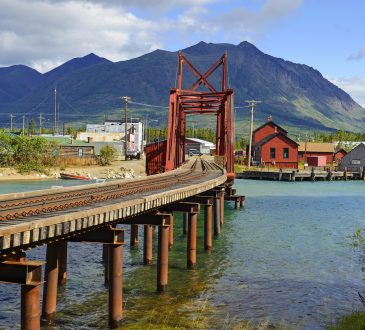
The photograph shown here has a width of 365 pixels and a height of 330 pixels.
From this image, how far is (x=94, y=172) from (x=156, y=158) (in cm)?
3693

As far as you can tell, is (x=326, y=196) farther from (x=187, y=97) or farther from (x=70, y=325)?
(x=70, y=325)

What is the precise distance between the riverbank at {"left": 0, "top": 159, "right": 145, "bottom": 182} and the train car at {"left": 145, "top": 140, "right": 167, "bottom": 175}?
107ft

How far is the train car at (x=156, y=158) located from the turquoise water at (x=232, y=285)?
1651 cm

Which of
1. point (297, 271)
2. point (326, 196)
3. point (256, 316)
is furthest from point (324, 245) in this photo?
point (326, 196)

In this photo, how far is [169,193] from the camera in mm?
20594

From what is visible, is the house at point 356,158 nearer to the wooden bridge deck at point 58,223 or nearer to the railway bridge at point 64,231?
the railway bridge at point 64,231

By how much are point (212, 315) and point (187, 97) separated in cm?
3577

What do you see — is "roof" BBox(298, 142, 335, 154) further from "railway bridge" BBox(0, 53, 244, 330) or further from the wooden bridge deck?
the wooden bridge deck

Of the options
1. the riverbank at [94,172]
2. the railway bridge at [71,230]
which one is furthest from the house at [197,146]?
the railway bridge at [71,230]

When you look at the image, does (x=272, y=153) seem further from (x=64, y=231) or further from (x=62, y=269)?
(x=64, y=231)

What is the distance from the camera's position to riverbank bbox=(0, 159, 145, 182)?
80.4 meters

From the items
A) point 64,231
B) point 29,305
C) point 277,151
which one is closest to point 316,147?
point 277,151

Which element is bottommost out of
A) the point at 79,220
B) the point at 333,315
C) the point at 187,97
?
the point at 333,315

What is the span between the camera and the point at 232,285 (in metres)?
21.0
